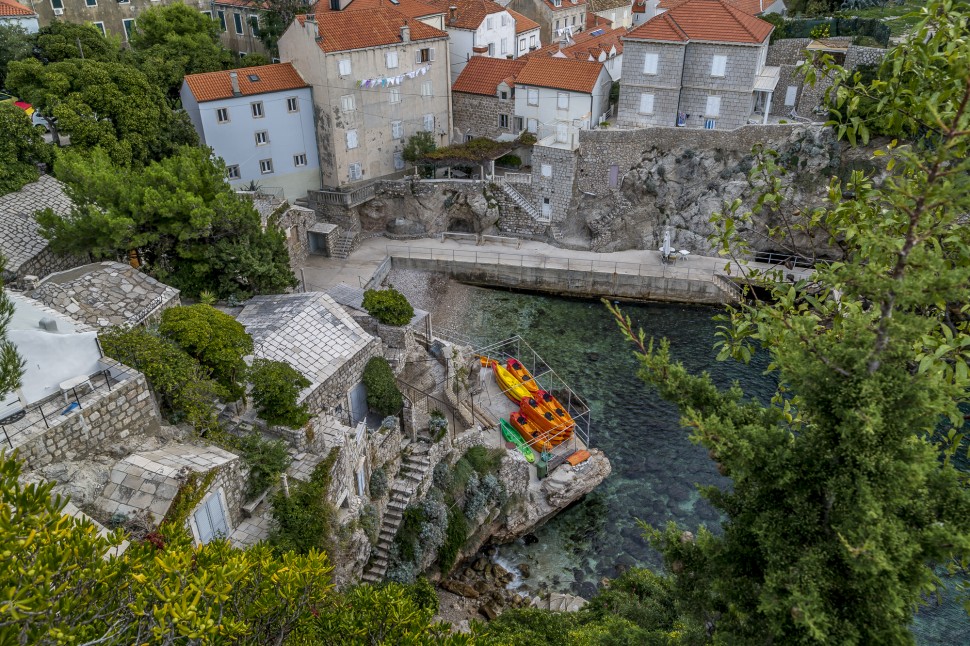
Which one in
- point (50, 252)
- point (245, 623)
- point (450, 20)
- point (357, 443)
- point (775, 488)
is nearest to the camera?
point (245, 623)

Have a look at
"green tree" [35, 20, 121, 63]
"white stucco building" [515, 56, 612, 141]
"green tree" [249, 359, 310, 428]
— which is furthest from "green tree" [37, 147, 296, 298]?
"white stucco building" [515, 56, 612, 141]

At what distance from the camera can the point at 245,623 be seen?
331 inches

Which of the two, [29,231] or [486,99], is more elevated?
[486,99]

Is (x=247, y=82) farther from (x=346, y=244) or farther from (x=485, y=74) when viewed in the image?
(x=485, y=74)

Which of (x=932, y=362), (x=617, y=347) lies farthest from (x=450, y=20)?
(x=932, y=362)

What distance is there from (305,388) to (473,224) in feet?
87.6

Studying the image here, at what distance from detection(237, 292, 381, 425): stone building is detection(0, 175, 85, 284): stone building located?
25.1ft

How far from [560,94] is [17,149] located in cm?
2942

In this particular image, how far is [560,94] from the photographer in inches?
1710

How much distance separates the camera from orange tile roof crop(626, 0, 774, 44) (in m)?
40.8

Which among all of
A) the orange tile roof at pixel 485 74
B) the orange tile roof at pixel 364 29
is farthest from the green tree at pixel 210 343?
the orange tile roof at pixel 485 74

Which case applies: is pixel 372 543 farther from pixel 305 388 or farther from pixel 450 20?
pixel 450 20

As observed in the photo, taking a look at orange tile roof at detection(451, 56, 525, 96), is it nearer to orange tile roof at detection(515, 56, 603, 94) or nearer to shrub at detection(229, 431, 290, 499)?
orange tile roof at detection(515, 56, 603, 94)

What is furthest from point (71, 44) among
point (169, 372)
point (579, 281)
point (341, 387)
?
point (579, 281)
